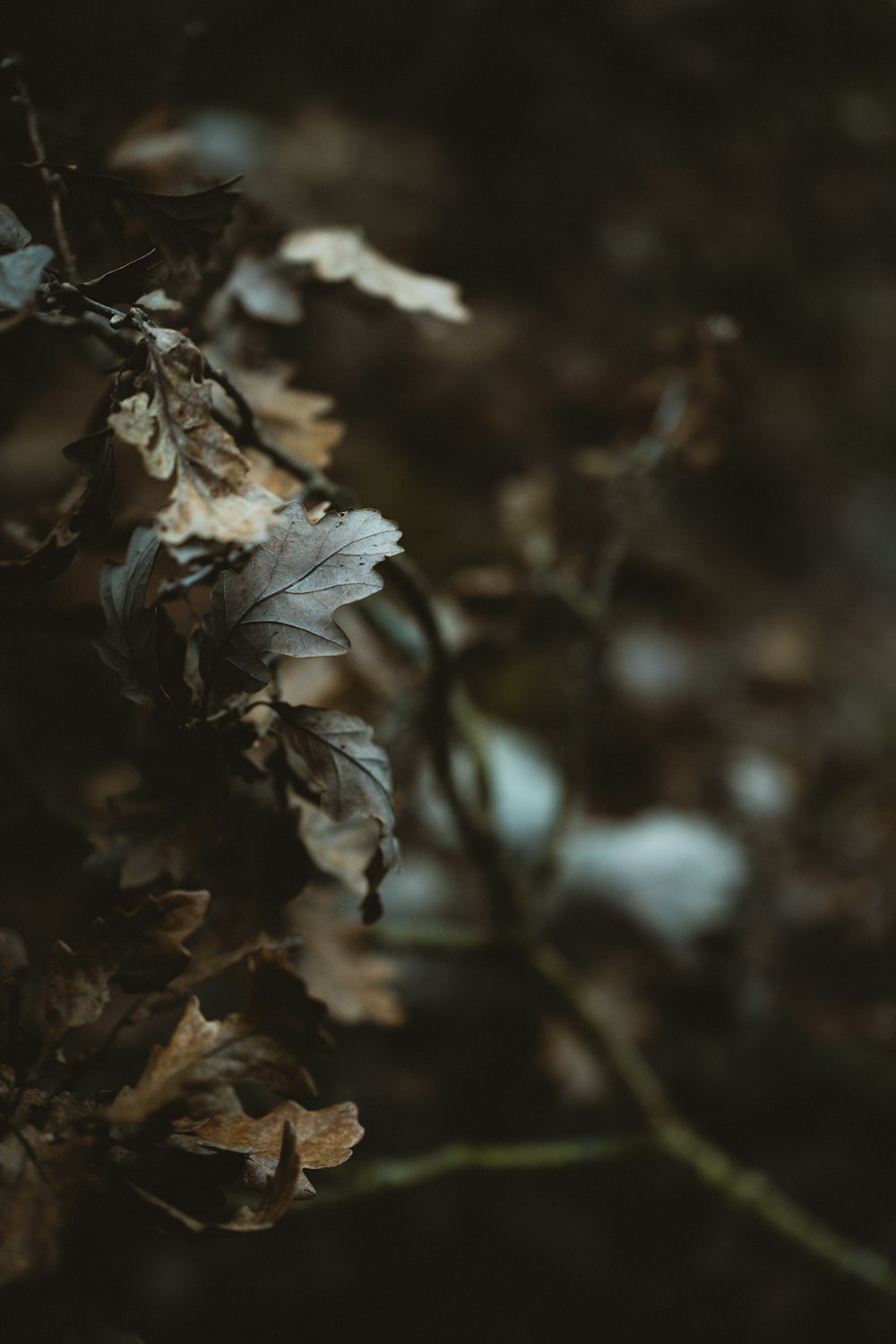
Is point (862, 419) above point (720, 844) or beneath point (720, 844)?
above

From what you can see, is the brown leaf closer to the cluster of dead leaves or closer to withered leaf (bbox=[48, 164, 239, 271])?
the cluster of dead leaves

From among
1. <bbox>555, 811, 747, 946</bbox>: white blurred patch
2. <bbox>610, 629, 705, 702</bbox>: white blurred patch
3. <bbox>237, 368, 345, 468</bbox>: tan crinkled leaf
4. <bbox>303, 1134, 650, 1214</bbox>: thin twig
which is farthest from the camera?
<bbox>610, 629, 705, 702</bbox>: white blurred patch

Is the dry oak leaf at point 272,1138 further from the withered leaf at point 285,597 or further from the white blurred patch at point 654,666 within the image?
the white blurred patch at point 654,666

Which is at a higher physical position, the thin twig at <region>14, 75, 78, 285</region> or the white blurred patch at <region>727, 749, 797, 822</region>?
the thin twig at <region>14, 75, 78, 285</region>

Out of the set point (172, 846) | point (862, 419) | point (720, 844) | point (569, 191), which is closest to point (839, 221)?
point (862, 419)

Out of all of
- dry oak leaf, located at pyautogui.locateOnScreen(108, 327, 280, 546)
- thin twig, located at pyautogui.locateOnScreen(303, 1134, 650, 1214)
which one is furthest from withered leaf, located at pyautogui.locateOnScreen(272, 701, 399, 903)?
thin twig, located at pyautogui.locateOnScreen(303, 1134, 650, 1214)

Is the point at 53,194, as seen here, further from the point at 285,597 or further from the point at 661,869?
the point at 661,869

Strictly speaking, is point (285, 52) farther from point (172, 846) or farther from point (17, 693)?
point (172, 846)
